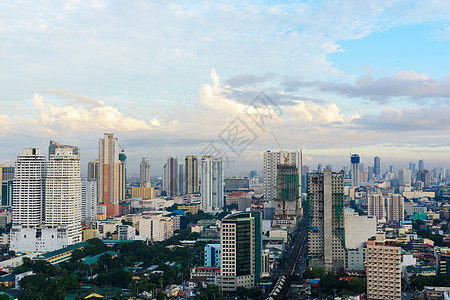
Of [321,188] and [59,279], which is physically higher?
[321,188]

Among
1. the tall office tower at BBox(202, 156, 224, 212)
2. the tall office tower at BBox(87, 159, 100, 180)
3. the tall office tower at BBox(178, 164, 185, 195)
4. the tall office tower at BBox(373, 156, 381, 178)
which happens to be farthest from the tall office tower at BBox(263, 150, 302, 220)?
the tall office tower at BBox(373, 156, 381, 178)

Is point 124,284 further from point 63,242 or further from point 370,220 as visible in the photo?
point 370,220

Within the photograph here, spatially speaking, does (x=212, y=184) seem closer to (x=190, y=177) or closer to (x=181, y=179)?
(x=190, y=177)

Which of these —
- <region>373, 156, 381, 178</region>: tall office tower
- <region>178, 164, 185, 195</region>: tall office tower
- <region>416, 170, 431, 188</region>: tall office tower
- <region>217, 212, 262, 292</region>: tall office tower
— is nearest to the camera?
<region>217, 212, 262, 292</region>: tall office tower

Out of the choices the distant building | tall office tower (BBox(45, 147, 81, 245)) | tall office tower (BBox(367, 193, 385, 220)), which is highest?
tall office tower (BBox(45, 147, 81, 245))

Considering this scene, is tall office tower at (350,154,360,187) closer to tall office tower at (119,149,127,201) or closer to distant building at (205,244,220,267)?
tall office tower at (119,149,127,201)

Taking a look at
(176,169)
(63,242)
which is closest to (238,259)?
(63,242)
